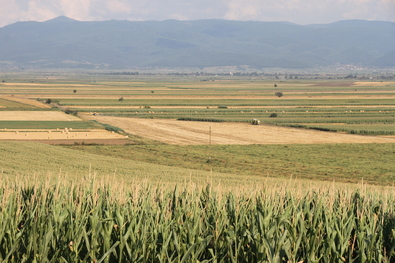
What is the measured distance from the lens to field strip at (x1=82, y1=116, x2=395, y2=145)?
184 ft

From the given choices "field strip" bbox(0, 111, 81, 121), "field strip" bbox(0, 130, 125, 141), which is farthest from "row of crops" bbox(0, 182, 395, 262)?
"field strip" bbox(0, 111, 81, 121)

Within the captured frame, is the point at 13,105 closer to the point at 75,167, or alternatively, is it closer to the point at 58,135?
the point at 58,135

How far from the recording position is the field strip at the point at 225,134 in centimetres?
5616

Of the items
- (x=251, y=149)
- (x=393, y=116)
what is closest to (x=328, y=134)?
(x=251, y=149)

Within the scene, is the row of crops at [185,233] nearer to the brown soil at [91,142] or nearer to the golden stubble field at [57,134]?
the brown soil at [91,142]

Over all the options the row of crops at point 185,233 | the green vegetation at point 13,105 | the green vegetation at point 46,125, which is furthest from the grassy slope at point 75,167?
the green vegetation at point 13,105

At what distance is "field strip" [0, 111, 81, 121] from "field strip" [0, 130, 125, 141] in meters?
14.9

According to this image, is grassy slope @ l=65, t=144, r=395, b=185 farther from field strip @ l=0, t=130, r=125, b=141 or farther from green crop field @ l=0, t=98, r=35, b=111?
green crop field @ l=0, t=98, r=35, b=111

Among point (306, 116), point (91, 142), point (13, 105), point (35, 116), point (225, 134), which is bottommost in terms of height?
point (225, 134)

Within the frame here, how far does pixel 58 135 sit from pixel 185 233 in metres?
49.3

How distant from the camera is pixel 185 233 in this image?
8.80 m

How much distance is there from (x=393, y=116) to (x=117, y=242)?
3271 inches

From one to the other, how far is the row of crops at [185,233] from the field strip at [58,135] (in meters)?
45.1

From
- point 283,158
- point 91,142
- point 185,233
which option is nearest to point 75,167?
point 283,158
